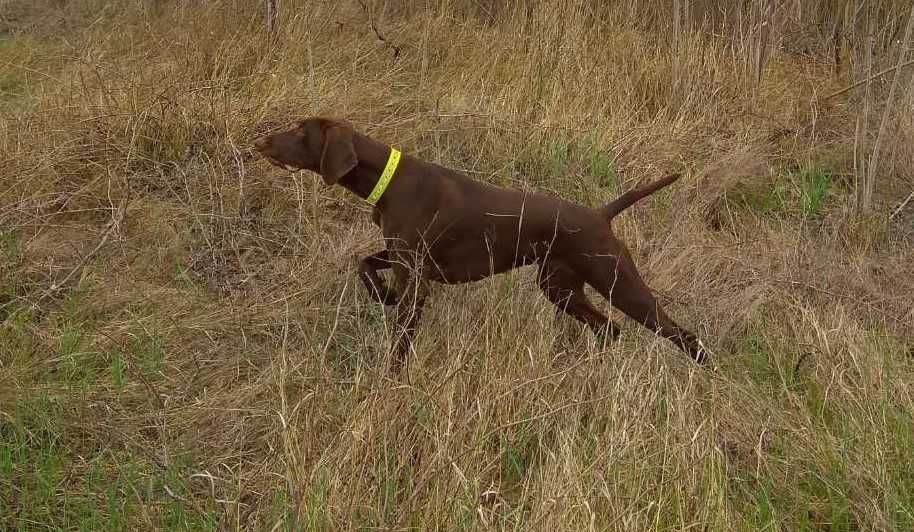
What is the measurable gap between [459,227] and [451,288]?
1.46ft

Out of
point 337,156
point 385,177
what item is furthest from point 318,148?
point 385,177

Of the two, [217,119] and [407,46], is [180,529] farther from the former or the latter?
[407,46]

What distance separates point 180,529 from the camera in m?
2.31

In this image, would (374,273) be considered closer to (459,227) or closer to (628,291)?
(459,227)

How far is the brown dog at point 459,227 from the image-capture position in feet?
10.5

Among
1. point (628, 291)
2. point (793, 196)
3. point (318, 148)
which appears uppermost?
point (318, 148)

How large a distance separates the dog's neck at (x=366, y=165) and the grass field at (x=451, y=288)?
1.52 feet

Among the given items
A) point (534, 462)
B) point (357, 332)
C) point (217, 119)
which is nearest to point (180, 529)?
point (534, 462)

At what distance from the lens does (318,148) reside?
3205 mm

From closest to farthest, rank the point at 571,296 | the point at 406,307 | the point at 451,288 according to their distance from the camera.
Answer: the point at 406,307, the point at 571,296, the point at 451,288

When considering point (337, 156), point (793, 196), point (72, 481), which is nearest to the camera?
point (72, 481)

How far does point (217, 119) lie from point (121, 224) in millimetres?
768

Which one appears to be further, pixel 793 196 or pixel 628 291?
pixel 793 196

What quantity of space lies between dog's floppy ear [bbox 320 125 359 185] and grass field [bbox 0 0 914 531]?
21.0 inches
